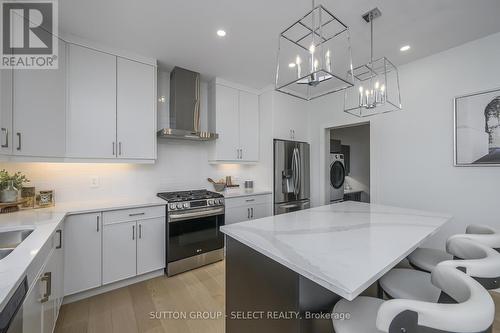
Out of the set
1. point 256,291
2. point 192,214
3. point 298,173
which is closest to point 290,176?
point 298,173

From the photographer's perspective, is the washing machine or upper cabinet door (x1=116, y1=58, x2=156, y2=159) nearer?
upper cabinet door (x1=116, y1=58, x2=156, y2=159)

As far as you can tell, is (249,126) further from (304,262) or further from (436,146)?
(304,262)

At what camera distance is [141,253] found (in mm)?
2268

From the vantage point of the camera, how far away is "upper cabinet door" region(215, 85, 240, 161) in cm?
313

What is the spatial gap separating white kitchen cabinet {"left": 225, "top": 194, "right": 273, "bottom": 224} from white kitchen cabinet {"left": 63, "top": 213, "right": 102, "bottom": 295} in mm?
1467

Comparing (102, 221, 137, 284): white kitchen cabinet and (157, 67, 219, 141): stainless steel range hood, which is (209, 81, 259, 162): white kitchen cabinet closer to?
(157, 67, 219, 141): stainless steel range hood

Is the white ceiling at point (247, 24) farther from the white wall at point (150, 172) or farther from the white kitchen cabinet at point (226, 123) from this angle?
the white wall at point (150, 172)

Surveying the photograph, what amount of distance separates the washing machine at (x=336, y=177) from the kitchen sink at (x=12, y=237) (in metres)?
4.01

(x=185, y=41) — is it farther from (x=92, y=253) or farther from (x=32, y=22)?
(x=92, y=253)

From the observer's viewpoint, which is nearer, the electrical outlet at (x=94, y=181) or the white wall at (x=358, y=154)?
the electrical outlet at (x=94, y=181)

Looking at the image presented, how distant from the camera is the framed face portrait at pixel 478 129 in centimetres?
207

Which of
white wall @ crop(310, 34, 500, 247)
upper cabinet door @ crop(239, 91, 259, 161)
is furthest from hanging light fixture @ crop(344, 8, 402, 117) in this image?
upper cabinet door @ crop(239, 91, 259, 161)

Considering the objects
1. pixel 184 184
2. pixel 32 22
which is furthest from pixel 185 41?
pixel 184 184

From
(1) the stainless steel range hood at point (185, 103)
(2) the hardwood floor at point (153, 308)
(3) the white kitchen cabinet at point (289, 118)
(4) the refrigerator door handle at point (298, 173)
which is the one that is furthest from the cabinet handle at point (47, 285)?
(4) the refrigerator door handle at point (298, 173)
